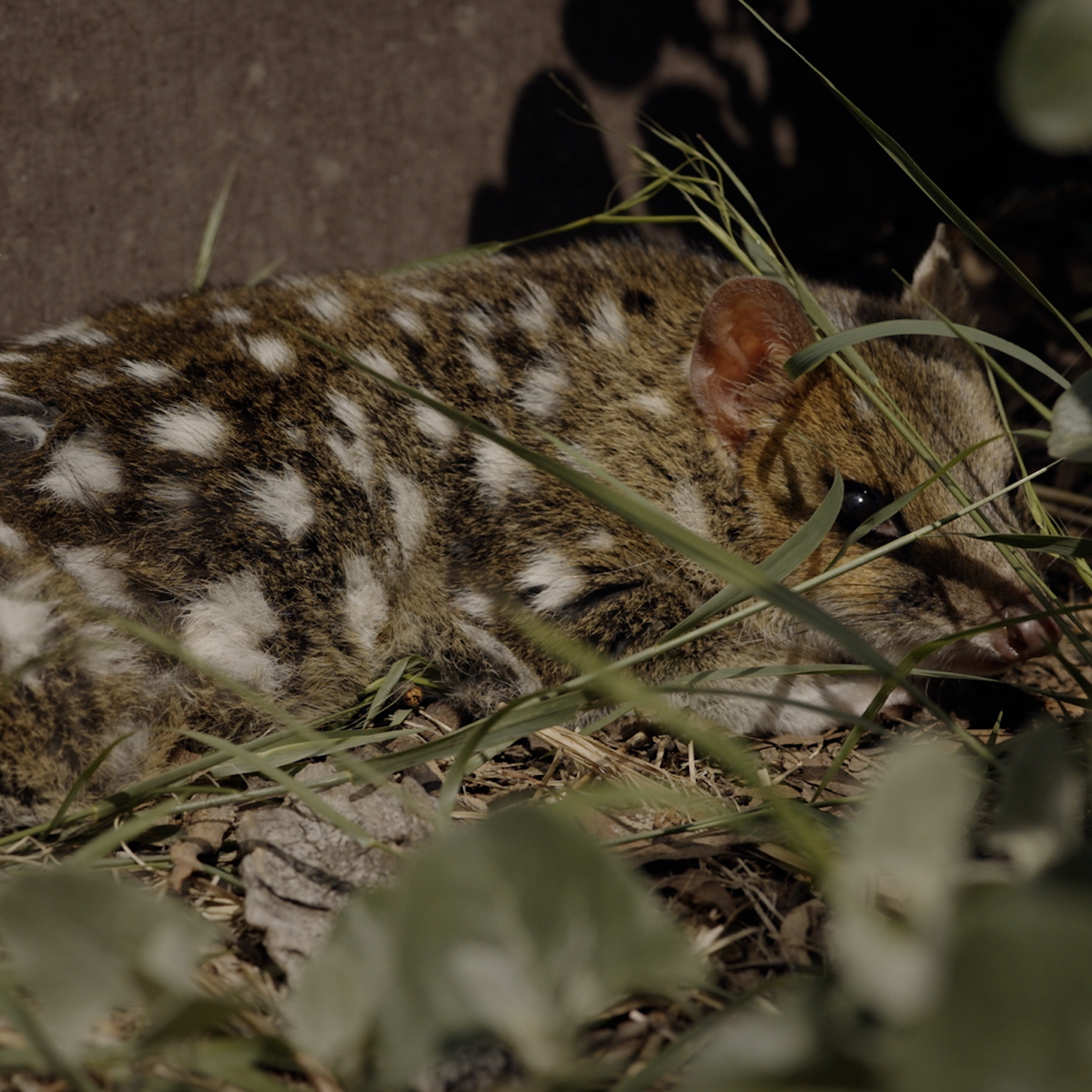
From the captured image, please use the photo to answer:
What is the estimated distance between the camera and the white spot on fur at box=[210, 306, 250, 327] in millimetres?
2387

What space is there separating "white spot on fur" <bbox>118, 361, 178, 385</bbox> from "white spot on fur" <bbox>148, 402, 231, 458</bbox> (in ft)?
0.29

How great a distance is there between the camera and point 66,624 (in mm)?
1911

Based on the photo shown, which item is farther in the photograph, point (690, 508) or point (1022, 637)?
point (690, 508)

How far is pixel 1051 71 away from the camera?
0.87 m

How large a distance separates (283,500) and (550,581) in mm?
626

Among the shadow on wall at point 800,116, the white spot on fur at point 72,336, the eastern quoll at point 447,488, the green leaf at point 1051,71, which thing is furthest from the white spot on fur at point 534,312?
the green leaf at point 1051,71

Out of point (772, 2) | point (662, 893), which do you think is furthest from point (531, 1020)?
point (772, 2)

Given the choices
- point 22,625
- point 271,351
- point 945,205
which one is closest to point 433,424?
point 271,351

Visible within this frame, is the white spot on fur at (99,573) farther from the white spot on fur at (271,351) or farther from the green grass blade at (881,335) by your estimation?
the green grass blade at (881,335)

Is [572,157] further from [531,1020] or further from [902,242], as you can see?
[531,1020]

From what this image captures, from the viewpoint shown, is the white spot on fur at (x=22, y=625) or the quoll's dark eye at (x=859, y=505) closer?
the white spot on fur at (x=22, y=625)

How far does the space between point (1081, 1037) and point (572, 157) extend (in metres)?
3.76

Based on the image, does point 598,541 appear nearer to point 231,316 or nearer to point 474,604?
point 474,604

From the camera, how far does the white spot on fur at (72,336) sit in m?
2.32
